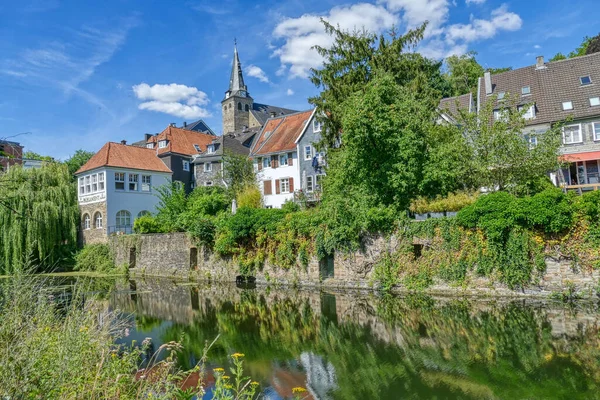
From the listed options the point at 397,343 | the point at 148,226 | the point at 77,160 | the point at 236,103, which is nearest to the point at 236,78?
the point at 236,103

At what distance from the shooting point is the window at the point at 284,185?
38.5 m

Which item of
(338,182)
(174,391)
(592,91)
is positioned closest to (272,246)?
(338,182)

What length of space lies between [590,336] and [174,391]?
34.1 feet

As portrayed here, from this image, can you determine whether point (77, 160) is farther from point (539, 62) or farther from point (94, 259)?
point (539, 62)

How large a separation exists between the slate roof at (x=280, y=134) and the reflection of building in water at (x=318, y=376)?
28.6 meters

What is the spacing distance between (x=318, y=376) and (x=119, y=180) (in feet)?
114

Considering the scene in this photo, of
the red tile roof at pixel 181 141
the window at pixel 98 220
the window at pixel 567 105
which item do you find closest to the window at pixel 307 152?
the red tile roof at pixel 181 141

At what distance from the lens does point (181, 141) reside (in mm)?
50438

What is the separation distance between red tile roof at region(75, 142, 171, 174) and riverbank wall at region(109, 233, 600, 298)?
24.6ft

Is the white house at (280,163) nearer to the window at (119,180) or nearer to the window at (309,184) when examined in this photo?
the window at (309,184)

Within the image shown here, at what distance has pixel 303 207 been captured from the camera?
33312 mm

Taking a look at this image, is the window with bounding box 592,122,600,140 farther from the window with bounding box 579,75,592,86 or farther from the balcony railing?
the balcony railing

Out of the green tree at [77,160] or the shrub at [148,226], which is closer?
the shrub at [148,226]

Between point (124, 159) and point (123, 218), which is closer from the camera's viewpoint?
point (123, 218)
